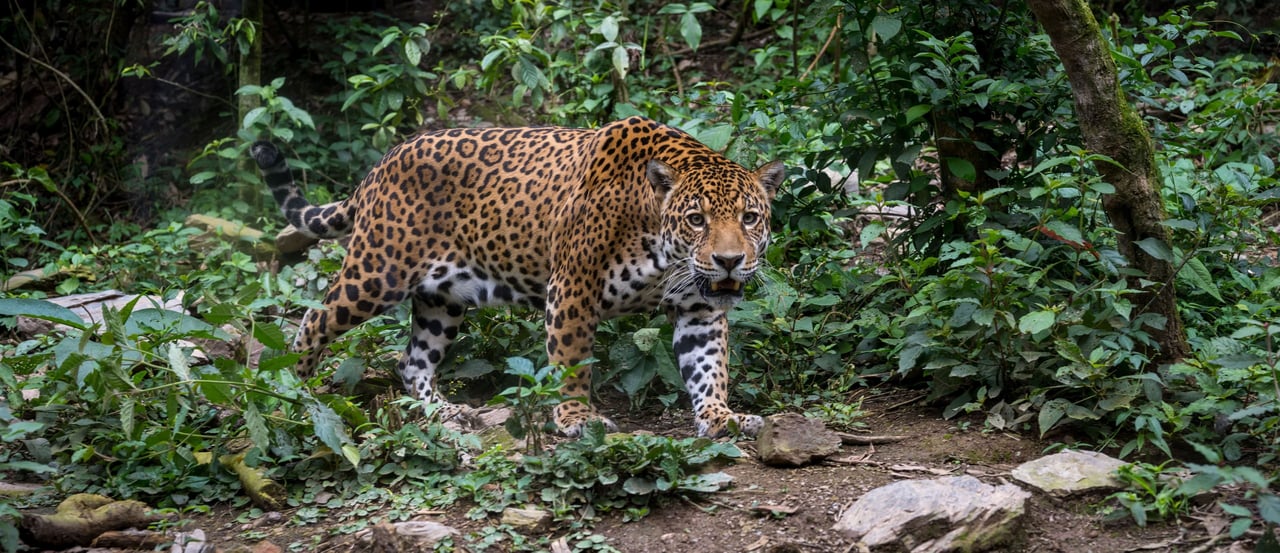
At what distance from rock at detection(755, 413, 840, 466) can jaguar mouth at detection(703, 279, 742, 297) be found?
756mm

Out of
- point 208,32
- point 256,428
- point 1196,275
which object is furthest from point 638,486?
point 208,32

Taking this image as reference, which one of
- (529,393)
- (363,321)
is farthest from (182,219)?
(529,393)

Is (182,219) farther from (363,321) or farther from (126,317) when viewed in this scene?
(126,317)

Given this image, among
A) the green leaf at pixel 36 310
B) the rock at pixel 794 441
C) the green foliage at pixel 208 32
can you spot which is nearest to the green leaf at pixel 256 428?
the green leaf at pixel 36 310

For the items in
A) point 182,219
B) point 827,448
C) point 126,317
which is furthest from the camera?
point 182,219

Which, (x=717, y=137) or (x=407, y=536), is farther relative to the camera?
(x=717, y=137)

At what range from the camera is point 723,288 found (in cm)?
618

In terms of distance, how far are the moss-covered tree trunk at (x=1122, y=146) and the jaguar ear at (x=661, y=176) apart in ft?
6.39

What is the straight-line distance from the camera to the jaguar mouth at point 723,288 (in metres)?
6.13

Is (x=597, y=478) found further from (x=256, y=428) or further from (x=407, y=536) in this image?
(x=256, y=428)

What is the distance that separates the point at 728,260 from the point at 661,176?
61cm

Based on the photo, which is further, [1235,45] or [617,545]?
[1235,45]

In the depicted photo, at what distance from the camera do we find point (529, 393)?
5.01 meters

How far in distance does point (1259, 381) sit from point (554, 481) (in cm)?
298
